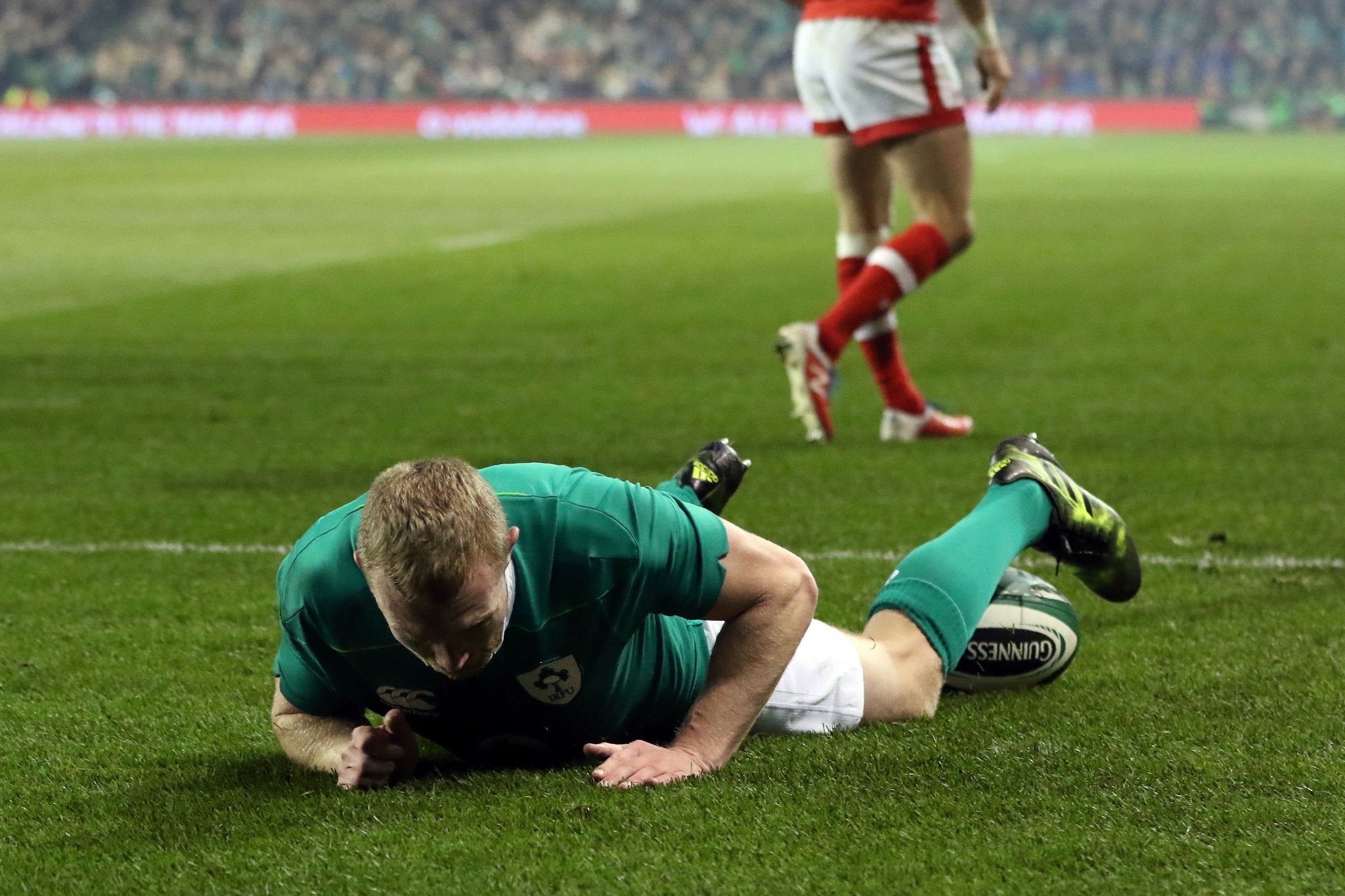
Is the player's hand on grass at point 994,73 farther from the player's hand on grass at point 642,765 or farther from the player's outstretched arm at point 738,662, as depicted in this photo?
the player's hand on grass at point 642,765

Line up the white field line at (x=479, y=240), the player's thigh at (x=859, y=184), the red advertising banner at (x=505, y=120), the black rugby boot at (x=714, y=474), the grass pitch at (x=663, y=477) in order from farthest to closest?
the red advertising banner at (x=505, y=120) → the white field line at (x=479, y=240) → the player's thigh at (x=859, y=184) → the black rugby boot at (x=714, y=474) → the grass pitch at (x=663, y=477)

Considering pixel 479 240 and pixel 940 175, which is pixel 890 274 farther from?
pixel 479 240

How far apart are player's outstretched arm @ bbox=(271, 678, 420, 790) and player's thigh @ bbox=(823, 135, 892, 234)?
13.9ft

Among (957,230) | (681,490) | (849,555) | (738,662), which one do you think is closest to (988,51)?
(957,230)

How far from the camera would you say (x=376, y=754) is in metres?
3.13

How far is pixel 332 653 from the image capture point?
3000 mm

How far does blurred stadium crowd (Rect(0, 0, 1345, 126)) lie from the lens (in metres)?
48.2

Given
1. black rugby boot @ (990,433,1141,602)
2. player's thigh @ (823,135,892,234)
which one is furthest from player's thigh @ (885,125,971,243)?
black rugby boot @ (990,433,1141,602)

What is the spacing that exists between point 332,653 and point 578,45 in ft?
159

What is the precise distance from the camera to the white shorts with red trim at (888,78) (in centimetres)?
672

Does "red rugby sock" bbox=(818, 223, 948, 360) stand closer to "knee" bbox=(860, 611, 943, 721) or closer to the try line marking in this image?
the try line marking

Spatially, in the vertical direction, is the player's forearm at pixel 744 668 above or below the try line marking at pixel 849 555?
above

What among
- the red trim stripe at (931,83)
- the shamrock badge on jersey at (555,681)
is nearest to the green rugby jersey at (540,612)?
the shamrock badge on jersey at (555,681)

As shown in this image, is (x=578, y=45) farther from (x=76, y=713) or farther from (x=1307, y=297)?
(x=76, y=713)
